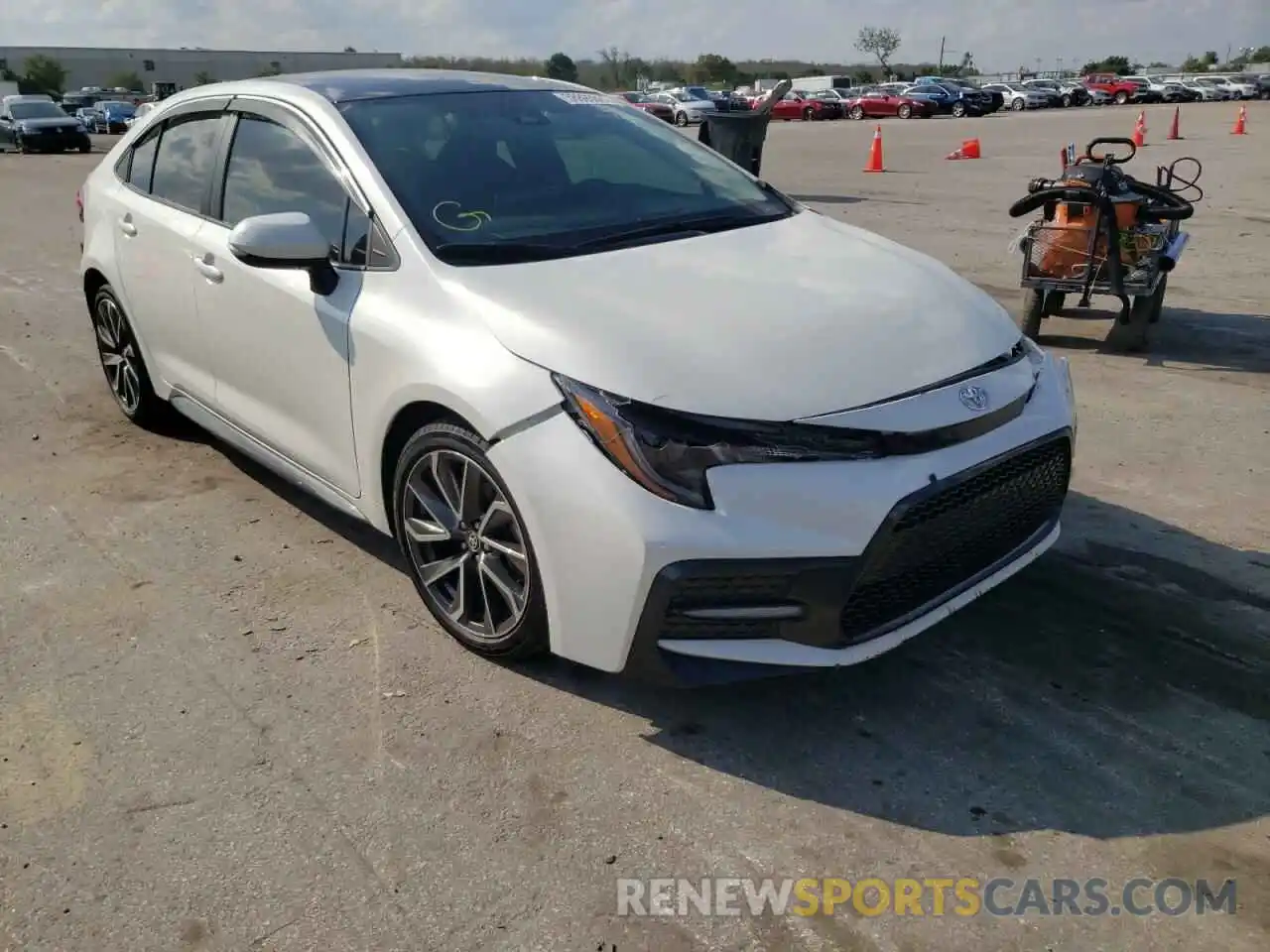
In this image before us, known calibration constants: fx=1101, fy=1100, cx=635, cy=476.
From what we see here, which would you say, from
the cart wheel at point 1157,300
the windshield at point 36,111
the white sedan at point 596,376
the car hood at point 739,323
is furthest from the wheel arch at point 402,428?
the windshield at point 36,111

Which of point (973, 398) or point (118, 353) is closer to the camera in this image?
point (973, 398)

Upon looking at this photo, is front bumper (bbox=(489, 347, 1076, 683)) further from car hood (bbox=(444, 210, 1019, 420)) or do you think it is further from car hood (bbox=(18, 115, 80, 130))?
car hood (bbox=(18, 115, 80, 130))

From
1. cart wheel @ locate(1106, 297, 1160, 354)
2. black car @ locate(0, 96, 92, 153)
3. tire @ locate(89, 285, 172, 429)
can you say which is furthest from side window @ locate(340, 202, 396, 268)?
black car @ locate(0, 96, 92, 153)

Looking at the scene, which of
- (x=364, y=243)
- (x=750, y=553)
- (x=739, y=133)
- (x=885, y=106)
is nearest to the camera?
(x=750, y=553)

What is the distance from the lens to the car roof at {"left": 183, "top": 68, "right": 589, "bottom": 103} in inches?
158

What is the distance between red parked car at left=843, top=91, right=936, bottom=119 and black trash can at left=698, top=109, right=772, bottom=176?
34418 mm

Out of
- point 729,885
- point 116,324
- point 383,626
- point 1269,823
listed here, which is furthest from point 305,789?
point 116,324

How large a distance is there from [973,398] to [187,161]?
3350mm

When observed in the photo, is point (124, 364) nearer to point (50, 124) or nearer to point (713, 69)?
point (50, 124)

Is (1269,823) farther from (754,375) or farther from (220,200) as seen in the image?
(220,200)

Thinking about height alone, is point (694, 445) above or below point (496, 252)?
below

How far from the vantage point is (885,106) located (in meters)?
45.7

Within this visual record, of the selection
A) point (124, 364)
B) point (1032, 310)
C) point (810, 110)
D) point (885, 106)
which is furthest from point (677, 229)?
point (810, 110)

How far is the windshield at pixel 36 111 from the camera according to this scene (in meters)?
30.9
